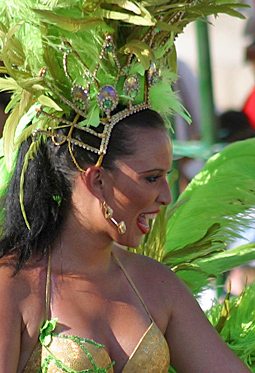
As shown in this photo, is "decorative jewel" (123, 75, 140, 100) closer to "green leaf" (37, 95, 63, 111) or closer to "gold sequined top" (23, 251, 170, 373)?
"green leaf" (37, 95, 63, 111)

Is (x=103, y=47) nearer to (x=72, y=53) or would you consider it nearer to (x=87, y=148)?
(x=72, y=53)

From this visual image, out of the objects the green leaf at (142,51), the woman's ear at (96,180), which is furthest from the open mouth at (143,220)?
the green leaf at (142,51)

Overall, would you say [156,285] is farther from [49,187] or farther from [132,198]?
[49,187]

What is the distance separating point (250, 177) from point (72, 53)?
100 centimetres

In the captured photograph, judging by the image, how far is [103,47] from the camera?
1.93m

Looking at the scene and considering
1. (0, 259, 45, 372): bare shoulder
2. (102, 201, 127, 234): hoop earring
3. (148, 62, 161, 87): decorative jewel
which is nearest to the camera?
(0, 259, 45, 372): bare shoulder

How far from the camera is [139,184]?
1900mm

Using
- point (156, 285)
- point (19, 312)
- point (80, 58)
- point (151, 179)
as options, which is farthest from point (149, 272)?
point (80, 58)

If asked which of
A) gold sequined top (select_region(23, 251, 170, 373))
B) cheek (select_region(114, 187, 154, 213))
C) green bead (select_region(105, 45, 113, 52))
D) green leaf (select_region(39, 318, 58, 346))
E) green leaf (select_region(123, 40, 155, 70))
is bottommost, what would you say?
gold sequined top (select_region(23, 251, 170, 373))

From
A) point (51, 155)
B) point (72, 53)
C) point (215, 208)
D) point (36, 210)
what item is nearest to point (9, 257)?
point (36, 210)

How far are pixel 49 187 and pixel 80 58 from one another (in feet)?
1.19

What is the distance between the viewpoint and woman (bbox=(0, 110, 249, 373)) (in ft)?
6.07

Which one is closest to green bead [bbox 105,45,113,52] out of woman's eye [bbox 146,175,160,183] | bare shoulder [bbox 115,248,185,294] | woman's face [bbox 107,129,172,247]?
woman's face [bbox 107,129,172,247]

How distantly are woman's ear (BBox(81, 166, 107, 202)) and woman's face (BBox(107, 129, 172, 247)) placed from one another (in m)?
0.03
